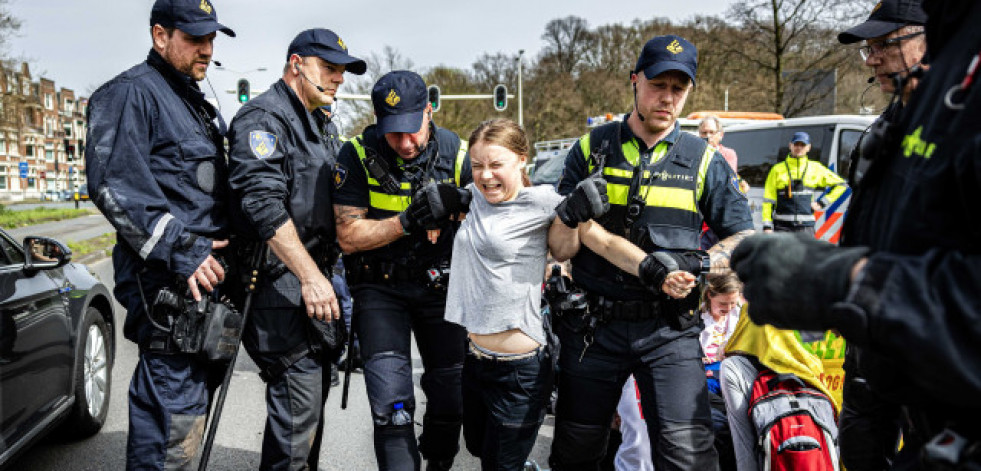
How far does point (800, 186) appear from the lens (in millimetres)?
9203

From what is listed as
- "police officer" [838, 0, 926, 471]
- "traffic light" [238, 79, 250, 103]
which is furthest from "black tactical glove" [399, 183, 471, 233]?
"traffic light" [238, 79, 250, 103]

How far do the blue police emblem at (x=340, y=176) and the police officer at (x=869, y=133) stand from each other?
2121 mm

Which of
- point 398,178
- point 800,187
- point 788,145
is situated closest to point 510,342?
point 398,178

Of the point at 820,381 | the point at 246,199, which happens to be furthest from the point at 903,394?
the point at 246,199

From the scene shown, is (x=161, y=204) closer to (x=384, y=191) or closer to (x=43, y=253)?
(x=384, y=191)

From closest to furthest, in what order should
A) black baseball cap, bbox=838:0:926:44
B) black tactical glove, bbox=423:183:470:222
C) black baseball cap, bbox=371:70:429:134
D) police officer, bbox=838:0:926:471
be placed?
police officer, bbox=838:0:926:471, black baseball cap, bbox=838:0:926:44, black tactical glove, bbox=423:183:470:222, black baseball cap, bbox=371:70:429:134

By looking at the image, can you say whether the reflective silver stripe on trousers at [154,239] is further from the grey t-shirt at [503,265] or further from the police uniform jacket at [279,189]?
the grey t-shirt at [503,265]

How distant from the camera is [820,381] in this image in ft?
10.6

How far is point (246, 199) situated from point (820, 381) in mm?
2765

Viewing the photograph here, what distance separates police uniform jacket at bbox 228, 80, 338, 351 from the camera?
2.94 m

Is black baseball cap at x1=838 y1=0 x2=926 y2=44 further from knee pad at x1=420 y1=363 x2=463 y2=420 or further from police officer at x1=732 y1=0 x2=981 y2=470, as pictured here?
knee pad at x1=420 y1=363 x2=463 y2=420

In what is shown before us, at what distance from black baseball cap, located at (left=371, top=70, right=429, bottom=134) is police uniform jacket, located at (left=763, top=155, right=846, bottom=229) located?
7.41 metres

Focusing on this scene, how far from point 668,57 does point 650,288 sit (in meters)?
0.98

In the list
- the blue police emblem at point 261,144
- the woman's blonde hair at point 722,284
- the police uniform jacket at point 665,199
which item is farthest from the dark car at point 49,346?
the woman's blonde hair at point 722,284
